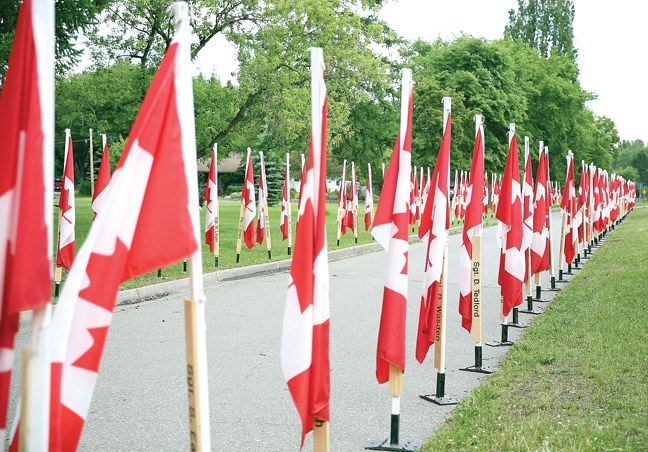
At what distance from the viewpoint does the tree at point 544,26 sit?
241ft

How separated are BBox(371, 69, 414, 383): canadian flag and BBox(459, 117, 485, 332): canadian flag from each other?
2003 millimetres

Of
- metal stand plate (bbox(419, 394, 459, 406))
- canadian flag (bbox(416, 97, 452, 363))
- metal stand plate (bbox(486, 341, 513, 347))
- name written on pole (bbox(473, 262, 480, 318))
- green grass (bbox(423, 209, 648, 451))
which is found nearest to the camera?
green grass (bbox(423, 209, 648, 451))

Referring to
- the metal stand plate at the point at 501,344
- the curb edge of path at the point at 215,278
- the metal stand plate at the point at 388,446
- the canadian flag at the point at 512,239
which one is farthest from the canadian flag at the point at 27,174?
the curb edge of path at the point at 215,278

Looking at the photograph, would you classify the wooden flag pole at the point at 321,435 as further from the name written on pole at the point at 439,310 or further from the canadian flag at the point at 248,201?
the canadian flag at the point at 248,201

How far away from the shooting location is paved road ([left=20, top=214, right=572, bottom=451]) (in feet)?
18.8

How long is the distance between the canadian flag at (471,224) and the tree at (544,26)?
6928 centimetres

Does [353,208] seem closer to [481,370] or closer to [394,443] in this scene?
[481,370]

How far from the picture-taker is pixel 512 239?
902 cm

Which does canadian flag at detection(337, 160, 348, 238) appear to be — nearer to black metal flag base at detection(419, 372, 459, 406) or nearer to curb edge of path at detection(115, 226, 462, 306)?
curb edge of path at detection(115, 226, 462, 306)

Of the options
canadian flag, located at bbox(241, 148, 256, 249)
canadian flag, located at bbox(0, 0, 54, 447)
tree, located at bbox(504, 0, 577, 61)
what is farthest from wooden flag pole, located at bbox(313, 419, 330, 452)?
tree, located at bbox(504, 0, 577, 61)

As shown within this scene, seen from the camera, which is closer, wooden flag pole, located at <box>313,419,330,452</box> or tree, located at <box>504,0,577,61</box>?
wooden flag pole, located at <box>313,419,330,452</box>

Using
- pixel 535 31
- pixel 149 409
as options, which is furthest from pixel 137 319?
pixel 535 31

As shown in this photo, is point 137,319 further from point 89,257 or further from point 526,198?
point 89,257

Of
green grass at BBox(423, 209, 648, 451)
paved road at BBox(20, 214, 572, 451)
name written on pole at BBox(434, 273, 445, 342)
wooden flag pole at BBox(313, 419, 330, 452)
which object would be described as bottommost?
paved road at BBox(20, 214, 572, 451)
